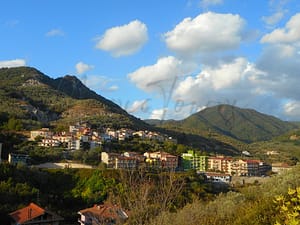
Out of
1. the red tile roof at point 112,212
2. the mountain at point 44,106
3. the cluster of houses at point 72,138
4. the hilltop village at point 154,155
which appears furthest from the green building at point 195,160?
the red tile roof at point 112,212

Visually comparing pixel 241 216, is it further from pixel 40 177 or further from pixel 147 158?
pixel 147 158

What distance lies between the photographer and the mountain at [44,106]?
94.1 meters

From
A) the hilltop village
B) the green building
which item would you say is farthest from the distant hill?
the green building

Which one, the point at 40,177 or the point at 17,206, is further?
the point at 40,177

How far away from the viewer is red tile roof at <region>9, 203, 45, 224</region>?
96.0ft

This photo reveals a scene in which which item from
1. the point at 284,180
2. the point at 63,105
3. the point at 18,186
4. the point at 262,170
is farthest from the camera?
the point at 63,105

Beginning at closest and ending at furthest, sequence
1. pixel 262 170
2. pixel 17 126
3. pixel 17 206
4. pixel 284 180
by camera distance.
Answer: pixel 284 180 < pixel 17 206 < pixel 17 126 < pixel 262 170

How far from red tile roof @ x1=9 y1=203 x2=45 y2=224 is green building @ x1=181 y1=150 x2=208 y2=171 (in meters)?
43.4

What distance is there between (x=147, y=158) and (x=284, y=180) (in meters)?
52.7

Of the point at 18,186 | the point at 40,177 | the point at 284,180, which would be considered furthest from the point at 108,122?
the point at 284,180

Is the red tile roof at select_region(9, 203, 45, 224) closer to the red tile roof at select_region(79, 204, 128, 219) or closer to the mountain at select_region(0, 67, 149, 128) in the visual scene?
the red tile roof at select_region(79, 204, 128, 219)

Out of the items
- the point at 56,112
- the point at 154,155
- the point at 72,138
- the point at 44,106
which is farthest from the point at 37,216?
the point at 44,106

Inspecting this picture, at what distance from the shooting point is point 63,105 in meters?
117

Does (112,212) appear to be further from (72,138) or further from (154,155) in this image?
(72,138)
